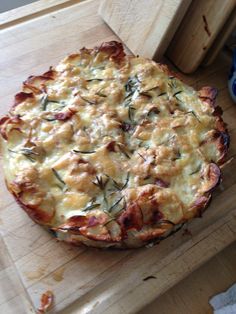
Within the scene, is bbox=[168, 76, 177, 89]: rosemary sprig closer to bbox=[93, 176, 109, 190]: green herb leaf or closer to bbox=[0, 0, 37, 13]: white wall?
bbox=[93, 176, 109, 190]: green herb leaf

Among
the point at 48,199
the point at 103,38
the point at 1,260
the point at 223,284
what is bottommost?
the point at 1,260

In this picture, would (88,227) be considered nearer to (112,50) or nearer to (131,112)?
Answer: (131,112)

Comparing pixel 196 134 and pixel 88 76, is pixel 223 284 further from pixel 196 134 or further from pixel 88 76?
pixel 88 76

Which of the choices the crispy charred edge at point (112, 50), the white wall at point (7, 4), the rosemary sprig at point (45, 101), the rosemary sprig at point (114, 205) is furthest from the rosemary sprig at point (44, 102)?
the white wall at point (7, 4)

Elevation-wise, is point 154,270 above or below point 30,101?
below

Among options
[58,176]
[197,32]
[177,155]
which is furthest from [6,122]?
[197,32]

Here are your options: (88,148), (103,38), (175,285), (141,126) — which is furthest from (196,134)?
(103,38)

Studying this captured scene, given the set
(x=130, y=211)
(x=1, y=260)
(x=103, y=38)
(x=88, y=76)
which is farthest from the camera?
(x=103, y=38)

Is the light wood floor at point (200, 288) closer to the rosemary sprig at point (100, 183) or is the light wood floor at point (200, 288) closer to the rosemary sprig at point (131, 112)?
the rosemary sprig at point (100, 183)
